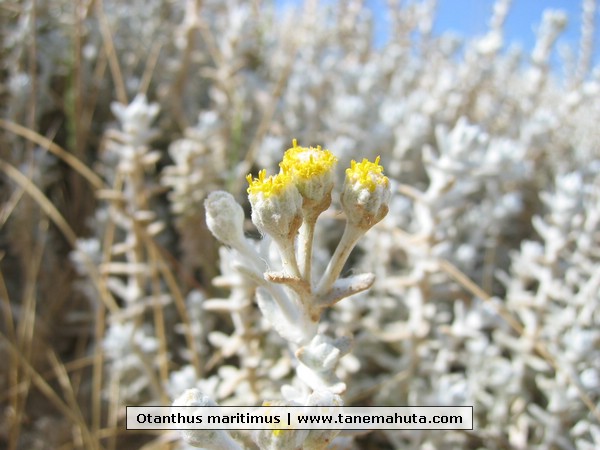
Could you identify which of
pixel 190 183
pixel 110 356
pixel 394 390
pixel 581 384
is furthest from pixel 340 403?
pixel 190 183

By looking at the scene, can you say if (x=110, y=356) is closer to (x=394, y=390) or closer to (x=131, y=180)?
(x=131, y=180)

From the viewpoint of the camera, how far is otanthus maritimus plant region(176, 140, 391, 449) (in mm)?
763

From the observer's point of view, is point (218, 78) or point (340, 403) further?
point (218, 78)

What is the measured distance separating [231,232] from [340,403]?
307 millimetres

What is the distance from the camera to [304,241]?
0.84 m

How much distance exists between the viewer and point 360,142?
2.30 m

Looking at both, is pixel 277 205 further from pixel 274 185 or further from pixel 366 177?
pixel 366 177
